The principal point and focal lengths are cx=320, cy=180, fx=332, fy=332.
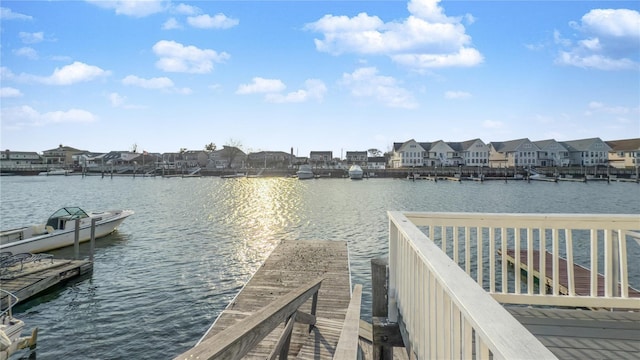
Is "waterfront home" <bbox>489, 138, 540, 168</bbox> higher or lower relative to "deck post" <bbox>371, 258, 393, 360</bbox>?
higher

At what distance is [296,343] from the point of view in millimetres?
5457

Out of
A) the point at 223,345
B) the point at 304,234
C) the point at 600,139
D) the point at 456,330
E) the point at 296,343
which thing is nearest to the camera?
the point at 456,330

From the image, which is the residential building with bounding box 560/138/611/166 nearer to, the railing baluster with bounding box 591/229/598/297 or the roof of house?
the roof of house

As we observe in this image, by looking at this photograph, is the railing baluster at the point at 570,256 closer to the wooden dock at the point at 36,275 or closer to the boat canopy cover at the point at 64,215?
the wooden dock at the point at 36,275

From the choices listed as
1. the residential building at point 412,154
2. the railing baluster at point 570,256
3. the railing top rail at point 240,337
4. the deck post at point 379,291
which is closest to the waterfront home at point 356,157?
the residential building at point 412,154

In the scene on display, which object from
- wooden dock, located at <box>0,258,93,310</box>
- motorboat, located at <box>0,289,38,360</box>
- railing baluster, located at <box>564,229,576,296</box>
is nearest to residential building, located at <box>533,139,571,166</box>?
railing baluster, located at <box>564,229,576,296</box>

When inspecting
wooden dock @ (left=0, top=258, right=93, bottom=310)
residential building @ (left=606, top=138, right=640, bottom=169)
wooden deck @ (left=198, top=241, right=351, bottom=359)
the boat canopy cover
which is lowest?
wooden dock @ (left=0, top=258, right=93, bottom=310)

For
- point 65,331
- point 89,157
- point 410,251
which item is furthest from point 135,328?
point 89,157

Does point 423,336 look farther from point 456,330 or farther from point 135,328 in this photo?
point 135,328

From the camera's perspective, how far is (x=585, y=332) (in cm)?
326

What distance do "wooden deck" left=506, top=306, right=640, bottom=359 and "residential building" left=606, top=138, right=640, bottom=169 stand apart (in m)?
113

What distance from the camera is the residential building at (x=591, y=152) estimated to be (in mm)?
92375

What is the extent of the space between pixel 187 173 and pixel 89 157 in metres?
55.7

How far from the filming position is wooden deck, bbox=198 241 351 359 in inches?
218
